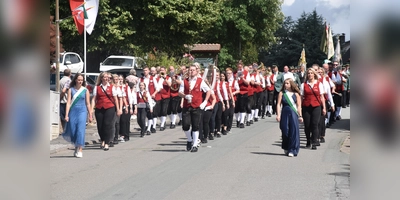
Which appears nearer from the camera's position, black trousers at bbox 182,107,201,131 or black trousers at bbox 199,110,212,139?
black trousers at bbox 182,107,201,131

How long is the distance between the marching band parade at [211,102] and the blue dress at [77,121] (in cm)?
4

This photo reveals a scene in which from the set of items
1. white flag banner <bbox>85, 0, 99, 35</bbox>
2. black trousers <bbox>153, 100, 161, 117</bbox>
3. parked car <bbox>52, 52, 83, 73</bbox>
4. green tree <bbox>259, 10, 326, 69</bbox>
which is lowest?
black trousers <bbox>153, 100, 161, 117</bbox>

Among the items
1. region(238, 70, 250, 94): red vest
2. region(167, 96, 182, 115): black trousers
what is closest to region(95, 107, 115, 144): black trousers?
region(167, 96, 182, 115): black trousers

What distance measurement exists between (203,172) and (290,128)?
329 centimetres

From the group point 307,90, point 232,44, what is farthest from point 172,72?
point 232,44

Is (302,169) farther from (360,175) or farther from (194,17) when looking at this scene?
(194,17)

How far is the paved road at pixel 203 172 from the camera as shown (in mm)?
9078

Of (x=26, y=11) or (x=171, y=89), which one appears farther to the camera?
(x=171, y=89)

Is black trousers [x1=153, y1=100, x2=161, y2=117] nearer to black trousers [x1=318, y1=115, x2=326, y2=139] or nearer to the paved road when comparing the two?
the paved road

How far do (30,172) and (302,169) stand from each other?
1015 cm

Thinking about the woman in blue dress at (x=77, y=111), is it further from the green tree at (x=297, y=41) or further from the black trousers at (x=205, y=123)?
the green tree at (x=297, y=41)

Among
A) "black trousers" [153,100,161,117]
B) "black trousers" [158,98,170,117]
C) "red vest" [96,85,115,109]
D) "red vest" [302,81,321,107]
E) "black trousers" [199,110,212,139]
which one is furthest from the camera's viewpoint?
"black trousers" [158,98,170,117]

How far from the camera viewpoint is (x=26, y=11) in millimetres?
1837

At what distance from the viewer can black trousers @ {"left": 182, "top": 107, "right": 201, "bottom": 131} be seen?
14594mm
